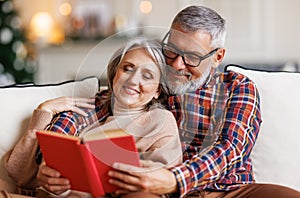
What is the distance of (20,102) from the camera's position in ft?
7.05

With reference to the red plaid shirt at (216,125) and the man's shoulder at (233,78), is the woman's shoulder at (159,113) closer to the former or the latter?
the red plaid shirt at (216,125)

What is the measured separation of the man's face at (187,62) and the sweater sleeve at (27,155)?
42 cm

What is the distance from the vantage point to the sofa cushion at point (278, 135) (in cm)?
210

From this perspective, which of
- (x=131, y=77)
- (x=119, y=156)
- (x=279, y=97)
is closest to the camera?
(x=119, y=156)

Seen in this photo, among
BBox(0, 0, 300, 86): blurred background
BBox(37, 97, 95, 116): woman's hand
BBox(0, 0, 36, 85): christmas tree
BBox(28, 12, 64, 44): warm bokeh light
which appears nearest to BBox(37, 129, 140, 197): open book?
BBox(37, 97, 95, 116): woman's hand

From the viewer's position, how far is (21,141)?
78.3 inches

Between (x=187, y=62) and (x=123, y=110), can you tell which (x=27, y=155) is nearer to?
(x=123, y=110)

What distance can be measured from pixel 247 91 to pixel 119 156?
559 mm

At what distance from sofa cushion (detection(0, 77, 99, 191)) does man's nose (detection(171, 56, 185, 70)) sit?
0.36 meters

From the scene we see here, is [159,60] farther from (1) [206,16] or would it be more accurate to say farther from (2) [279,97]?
(2) [279,97]

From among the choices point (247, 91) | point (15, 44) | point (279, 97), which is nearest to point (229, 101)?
point (247, 91)

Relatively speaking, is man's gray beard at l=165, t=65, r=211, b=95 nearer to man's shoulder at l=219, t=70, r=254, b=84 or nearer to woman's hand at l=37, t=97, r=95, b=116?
man's shoulder at l=219, t=70, r=254, b=84

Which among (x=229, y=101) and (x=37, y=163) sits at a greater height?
(x=229, y=101)

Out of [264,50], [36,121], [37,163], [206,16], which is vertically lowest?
[264,50]
